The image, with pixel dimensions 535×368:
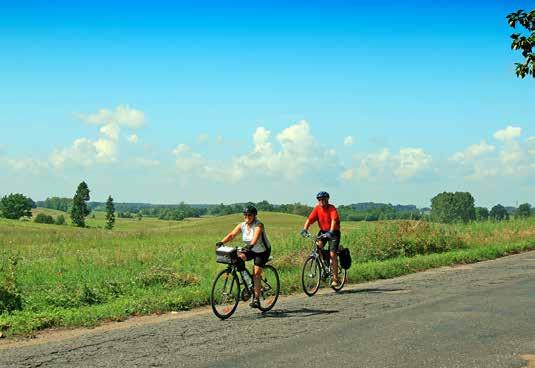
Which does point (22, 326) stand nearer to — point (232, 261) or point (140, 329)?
point (140, 329)

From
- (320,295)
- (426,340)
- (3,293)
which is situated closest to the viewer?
(426,340)

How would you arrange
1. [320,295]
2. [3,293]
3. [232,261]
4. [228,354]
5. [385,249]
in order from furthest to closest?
1. [385,249]
2. [320,295]
3. [3,293]
4. [232,261]
5. [228,354]

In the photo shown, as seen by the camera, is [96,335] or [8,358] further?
[96,335]

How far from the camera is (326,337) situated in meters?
9.28

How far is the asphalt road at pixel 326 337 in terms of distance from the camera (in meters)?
7.93

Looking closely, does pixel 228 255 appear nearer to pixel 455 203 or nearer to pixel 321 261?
pixel 321 261

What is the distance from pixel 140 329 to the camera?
34.2 feet

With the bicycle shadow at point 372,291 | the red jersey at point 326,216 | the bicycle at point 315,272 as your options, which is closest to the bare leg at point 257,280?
the bicycle at point 315,272

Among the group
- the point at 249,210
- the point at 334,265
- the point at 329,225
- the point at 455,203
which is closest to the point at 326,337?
the point at 249,210

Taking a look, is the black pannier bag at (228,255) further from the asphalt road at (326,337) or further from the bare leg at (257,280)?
the asphalt road at (326,337)

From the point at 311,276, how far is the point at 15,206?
156m

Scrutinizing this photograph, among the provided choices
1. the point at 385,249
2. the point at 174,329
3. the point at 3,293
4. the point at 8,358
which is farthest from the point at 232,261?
the point at 385,249

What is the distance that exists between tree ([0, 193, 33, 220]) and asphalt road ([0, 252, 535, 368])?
511 ft

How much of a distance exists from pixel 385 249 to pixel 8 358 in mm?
18231
